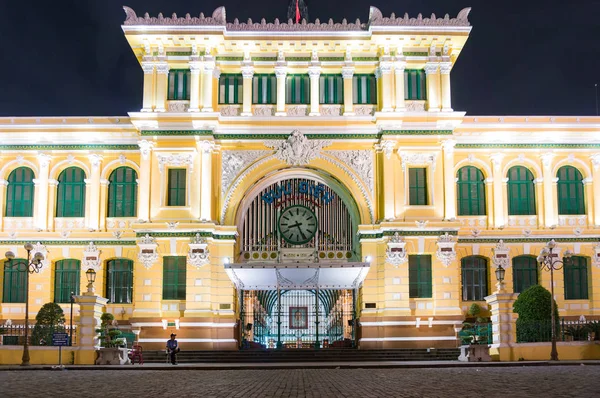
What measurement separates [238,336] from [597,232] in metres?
20.6

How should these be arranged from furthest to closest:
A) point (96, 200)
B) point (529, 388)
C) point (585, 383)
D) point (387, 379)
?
point (96, 200) < point (387, 379) < point (585, 383) < point (529, 388)

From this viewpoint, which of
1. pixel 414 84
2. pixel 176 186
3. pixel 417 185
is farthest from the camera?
pixel 414 84

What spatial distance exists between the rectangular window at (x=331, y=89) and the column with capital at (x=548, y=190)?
470 inches

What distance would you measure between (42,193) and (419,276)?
21.0 metres

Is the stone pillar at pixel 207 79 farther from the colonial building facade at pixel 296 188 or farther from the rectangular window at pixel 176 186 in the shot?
the rectangular window at pixel 176 186

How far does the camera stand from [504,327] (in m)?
34.5

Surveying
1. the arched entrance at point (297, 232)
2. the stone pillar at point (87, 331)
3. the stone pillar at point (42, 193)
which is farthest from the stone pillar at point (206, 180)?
the stone pillar at point (42, 193)

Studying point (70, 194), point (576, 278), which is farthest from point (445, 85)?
point (70, 194)

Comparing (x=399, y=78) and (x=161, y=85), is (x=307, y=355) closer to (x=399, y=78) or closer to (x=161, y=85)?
(x=399, y=78)

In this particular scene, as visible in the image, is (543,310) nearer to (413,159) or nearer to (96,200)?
(413,159)

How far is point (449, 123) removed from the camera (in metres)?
42.7

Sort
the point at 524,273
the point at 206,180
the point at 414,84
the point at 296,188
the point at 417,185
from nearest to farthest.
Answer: the point at 206,180 → the point at 417,185 → the point at 414,84 → the point at 296,188 → the point at 524,273

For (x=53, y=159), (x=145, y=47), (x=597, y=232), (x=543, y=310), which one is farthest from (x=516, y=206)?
(x=53, y=159)

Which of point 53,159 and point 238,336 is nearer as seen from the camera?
point 238,336
